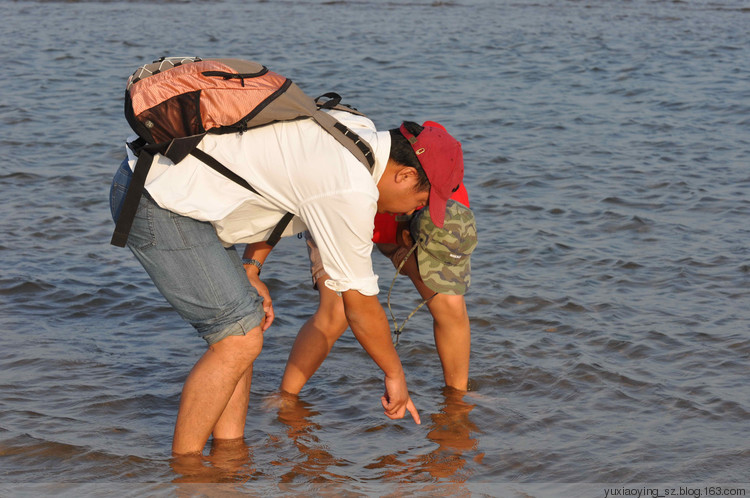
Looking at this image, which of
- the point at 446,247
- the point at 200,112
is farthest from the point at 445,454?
the point at 200,112

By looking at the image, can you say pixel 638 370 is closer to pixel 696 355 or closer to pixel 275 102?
pixel 696 355

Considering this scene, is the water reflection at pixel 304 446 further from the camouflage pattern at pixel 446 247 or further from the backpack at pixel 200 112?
the backpack at pixel 200 112

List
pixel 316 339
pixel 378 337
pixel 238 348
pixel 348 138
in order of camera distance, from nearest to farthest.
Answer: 1. pixel 348 138
2. pixel 378 337
3. pixel 238 348
4. pixel 316 339

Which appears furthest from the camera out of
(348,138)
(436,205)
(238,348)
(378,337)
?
(436,205)

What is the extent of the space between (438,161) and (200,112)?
0.89 meters

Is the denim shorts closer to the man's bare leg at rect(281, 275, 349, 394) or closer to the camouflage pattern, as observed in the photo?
the man's bare leg at rect(281, 275, 349, 394)

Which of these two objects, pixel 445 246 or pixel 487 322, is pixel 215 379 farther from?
pixel 487 322

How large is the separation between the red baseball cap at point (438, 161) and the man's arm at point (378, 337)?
0.54m

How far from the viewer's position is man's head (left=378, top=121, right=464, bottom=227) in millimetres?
3205

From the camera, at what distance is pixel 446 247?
3.99 meters

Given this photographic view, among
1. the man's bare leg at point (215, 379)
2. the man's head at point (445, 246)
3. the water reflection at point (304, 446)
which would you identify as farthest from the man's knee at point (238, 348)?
the man's head at point (445, 246)

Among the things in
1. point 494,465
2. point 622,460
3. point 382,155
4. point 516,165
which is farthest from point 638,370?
point 516,165

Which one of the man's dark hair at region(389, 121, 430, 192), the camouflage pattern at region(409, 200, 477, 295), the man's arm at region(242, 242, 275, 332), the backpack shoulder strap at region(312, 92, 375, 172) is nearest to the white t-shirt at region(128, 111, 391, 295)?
the backpack shoulder strap at region(312, 92, 375, 172)

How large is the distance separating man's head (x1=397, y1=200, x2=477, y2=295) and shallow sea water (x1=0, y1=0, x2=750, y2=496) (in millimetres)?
669
